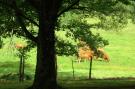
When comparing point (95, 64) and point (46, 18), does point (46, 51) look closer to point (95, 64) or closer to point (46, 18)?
point (46, 18)

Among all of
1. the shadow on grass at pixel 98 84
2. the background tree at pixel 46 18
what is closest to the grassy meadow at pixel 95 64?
the shadow on grass at pixel 98 84

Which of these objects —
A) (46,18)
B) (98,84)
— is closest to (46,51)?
(46,18)

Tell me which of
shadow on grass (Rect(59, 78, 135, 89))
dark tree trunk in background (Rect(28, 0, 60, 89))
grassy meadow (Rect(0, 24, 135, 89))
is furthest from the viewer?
grassy meadow (Rect(0, 24, 135, 89))

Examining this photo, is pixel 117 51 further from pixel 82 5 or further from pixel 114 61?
pixel 82 5

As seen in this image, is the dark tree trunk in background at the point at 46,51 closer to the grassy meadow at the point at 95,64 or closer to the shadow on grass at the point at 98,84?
the shadow on grass at the point at 98,84

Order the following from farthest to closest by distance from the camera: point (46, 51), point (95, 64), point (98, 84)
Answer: point (95, 64), point (98, 84), point (46, 51)

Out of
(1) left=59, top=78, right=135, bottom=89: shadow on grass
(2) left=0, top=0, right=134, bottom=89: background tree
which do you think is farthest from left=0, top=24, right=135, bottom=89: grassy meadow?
(2) left=0, top=0, right=134, bottom=89: background tree

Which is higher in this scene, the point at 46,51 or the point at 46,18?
the point at 46,18

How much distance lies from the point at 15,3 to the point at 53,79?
535 cm

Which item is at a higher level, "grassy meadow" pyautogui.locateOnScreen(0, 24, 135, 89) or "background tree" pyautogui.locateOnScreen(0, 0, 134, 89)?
"background tree" pyautogui.locateOnScreen(0, 0, 134, 89)

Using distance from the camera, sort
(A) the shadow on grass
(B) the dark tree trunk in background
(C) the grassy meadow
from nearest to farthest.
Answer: (B) the dark tree trunk in background
(A) the shadow on grass
(C) the grassy meadow

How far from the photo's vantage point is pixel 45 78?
26875 mm

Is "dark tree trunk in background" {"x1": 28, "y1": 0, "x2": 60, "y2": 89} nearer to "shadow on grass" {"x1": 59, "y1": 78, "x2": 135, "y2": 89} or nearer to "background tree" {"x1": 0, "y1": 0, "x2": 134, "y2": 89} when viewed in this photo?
"background tree" {"x1": 0, "y1": 0, "x2": 134, "y2": 89}

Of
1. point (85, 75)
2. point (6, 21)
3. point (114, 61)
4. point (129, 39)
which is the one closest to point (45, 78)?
point (6, 21)
